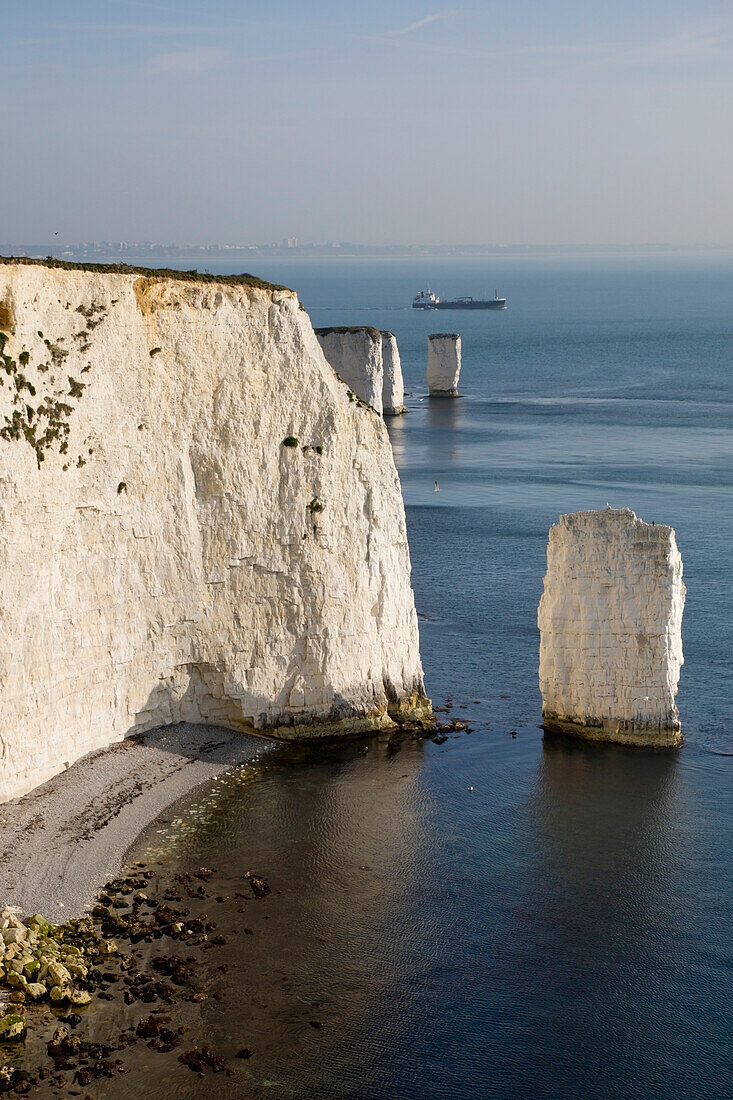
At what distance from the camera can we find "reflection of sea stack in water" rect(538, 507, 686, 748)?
35.7 metres

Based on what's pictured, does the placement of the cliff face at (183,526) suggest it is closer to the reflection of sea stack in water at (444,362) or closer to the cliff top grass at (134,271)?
the cliff top grass at (134,271)

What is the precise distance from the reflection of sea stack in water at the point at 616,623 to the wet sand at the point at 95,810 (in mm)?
9292

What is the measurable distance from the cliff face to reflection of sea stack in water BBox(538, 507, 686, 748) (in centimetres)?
464

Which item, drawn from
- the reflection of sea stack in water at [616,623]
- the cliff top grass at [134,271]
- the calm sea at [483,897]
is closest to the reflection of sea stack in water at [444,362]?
the calm sea at [483,897]

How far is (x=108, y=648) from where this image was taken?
104ft

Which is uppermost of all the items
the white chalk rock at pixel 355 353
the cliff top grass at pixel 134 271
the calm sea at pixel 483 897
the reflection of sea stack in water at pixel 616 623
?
the white chalk rock at pixel 355 353

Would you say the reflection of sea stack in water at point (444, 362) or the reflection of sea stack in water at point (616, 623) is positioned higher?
the reflection of sea stack in water at point (444, 362)

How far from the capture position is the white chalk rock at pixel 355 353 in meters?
97.2

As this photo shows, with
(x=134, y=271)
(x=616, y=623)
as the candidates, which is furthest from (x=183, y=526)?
(x=616, y=623)

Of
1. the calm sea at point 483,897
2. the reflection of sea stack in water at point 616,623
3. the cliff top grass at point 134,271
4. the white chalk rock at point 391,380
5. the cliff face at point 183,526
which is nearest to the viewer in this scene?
the calm sea at point 483,897

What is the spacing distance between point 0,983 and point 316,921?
6.64m

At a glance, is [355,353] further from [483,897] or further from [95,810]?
[483,897]

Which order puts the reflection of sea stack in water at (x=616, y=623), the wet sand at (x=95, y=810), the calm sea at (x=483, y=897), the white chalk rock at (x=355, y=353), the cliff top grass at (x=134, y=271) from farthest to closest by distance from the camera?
1. the white chalk rock at (x=355, y=353)
2. the reflection of sea stack in water at (x=616, y=623)
3. the cliff top grass at (x=134, y=271)
4. the wet sand at (x=95, y=810)
5. the calm sea at (x=483, y=897)

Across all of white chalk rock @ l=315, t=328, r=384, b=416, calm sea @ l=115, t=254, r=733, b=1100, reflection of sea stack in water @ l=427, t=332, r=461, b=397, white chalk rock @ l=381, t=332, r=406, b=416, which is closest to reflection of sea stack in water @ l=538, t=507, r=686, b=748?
calm sea @ l=115, t=254, r=733, b=1100
